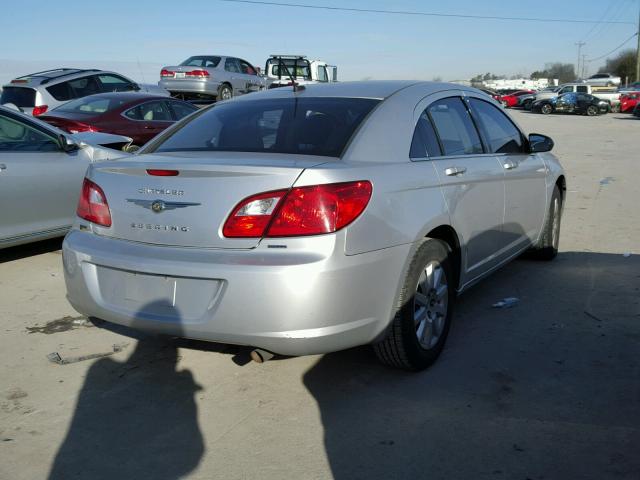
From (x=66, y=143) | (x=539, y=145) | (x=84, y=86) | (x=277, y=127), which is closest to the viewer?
(x=277, y=127)

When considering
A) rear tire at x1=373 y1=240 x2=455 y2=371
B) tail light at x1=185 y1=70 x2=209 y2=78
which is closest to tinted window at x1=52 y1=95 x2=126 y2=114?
rear tire at x1=373 y1=240 x2=455 y2=371

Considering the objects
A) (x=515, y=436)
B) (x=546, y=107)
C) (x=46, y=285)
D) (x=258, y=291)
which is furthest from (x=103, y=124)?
(x=546, y=107)

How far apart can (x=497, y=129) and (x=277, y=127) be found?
2007mm

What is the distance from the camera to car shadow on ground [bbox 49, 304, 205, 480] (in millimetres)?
2951

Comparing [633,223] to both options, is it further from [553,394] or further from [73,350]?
[73,350]

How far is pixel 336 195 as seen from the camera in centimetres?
318

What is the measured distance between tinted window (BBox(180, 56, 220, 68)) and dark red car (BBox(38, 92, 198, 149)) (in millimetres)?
10627

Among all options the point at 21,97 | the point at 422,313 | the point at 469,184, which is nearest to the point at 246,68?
the point at 21,97

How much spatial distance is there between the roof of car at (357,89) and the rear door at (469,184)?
15 centimetres

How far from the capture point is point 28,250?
697 centimetres

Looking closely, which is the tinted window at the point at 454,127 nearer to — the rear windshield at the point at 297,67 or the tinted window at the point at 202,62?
the tinted window at the point at 202,62

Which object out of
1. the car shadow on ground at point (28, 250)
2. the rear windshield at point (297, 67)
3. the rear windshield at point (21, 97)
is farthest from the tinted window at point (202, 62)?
the car shadow on ground at point (28, 250)

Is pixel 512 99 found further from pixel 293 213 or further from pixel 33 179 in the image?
pixel 293 213

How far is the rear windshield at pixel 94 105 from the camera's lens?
10.7 m
